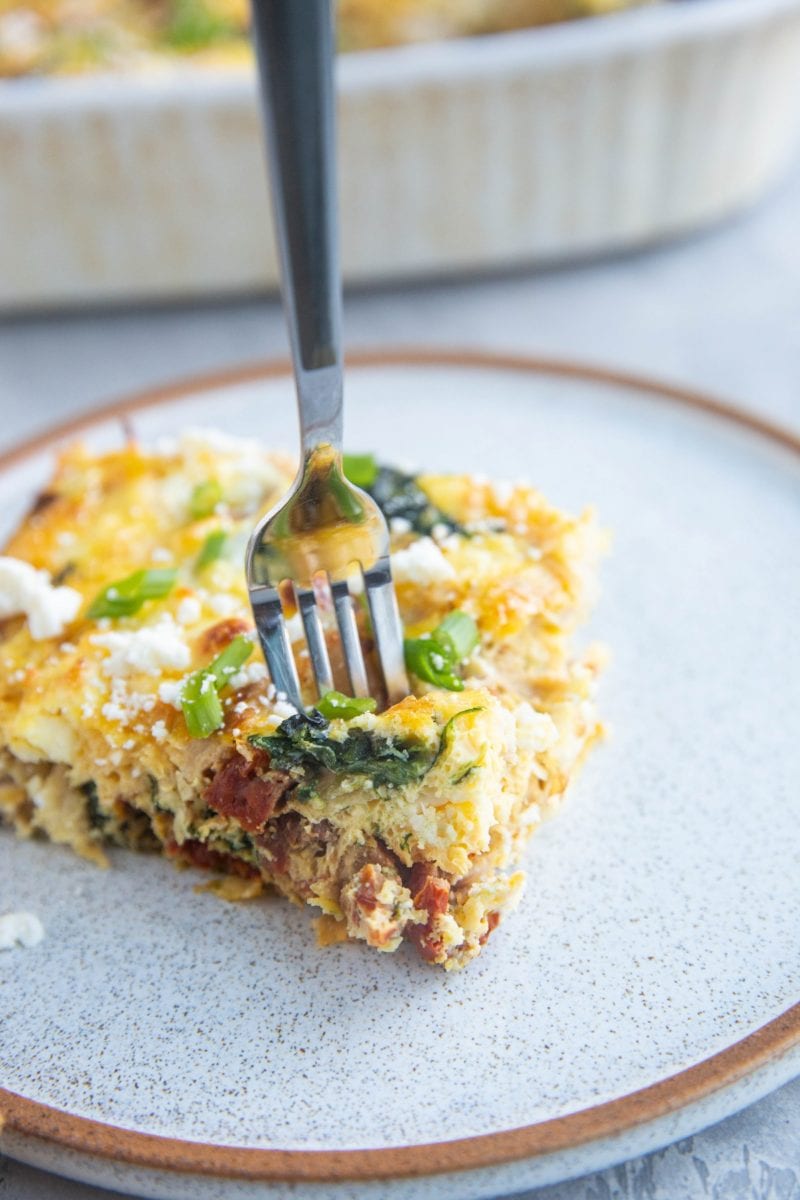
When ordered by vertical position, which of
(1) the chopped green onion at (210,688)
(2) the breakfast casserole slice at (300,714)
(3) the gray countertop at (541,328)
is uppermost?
(1) the chopped green onion at (210,688)

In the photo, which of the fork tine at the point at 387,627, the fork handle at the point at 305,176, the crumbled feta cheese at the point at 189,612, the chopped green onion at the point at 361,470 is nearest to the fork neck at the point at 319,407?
the fork handle at the point at 305,176

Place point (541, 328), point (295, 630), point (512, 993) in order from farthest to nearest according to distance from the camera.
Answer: point (541, 328)
point (295, 630)
point (512, 993)

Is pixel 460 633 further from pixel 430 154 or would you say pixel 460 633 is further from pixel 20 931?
pixel 430 154

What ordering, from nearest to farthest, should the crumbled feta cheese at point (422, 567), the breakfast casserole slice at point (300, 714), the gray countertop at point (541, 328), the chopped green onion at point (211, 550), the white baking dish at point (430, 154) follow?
1. the breakfast casserole slice at point (300, 714)
2. the crumbled feta cheese at point (422, 567)
3. the chopped green onion at point (211, 550)
4. the white baking dish at point (430, 154)
5. the gray countertop at point (541, 328)

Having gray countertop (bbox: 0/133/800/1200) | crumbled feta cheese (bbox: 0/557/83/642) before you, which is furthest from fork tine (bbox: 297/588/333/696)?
gray countertop (bbox: 0/133/800/1200)

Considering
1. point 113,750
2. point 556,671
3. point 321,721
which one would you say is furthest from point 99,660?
point 556,671

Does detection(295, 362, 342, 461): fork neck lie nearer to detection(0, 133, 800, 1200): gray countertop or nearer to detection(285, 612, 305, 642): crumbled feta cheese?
detection(285, 612, 305, 642): crumbled feta cheese

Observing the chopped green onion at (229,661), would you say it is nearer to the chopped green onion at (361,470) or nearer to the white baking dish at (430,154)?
the chopped green onion at (361,470)

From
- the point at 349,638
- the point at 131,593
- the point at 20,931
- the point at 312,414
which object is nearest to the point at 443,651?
the point at 349,638
